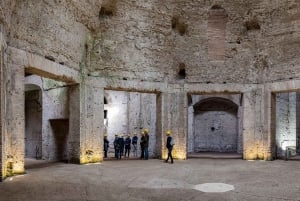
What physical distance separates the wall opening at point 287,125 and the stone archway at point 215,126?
12.5 ft

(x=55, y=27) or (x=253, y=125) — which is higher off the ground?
(x=55, y=27)

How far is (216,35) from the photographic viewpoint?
15.0m

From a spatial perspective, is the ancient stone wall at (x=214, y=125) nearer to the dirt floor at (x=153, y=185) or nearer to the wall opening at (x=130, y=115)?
the wall opening at (x=130, y=115)

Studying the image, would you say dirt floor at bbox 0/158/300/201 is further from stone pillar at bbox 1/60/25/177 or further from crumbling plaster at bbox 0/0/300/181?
crumbling plaster at bbox 0/0/300/181

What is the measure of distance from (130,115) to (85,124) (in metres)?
5.87

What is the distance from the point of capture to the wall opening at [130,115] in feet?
57.5

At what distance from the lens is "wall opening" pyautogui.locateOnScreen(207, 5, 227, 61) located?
1498cm

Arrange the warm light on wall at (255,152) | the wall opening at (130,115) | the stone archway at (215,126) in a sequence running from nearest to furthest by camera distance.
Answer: the warm light on wall at (255,152)
the wall opening at (130,115)
the stone archway at (215,126)

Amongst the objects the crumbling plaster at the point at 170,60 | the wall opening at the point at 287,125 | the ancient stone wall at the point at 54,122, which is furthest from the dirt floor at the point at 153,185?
the wall opening at the point at 287,125

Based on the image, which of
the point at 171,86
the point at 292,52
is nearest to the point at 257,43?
the point at 292,52

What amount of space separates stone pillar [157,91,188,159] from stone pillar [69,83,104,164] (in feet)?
9.39

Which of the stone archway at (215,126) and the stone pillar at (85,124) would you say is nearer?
the stone pillar at (85,124)

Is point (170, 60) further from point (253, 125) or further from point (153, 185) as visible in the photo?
point (153, 185)

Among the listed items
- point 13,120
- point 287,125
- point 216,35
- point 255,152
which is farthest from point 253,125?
point 13,120
